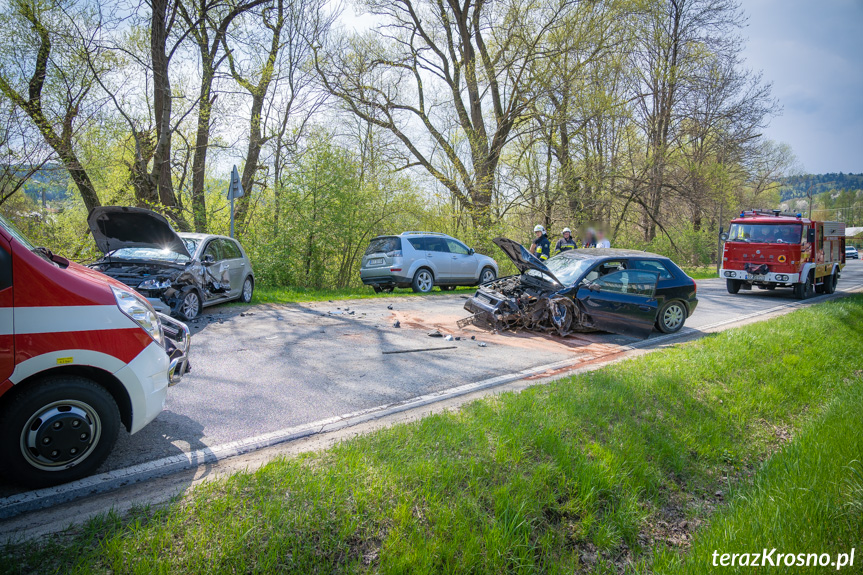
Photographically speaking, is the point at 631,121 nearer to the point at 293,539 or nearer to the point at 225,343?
the point at 225,343

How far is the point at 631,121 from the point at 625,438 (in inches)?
951

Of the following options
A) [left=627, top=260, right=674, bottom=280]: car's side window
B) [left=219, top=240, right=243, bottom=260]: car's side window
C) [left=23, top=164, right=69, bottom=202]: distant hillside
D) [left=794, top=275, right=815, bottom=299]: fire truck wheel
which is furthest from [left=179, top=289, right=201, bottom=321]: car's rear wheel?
[left=794, top=275, right=815, bottom=299]: fire truck wheel

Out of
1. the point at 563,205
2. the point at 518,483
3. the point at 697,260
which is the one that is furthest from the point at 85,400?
the point at 697,260

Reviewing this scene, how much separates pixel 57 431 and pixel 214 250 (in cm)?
762

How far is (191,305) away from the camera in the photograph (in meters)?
8.55

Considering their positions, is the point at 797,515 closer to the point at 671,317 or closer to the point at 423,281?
the point at 671,317

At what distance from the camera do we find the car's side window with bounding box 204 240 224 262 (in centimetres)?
969

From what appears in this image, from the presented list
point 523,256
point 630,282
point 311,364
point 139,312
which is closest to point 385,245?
point 523,256

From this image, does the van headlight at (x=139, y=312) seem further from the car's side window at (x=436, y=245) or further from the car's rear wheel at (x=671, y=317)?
the car's side window at (x=436, y=245)

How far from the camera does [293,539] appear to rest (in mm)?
2441

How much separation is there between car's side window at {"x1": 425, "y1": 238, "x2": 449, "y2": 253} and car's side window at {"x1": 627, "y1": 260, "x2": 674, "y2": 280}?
707 centimetres

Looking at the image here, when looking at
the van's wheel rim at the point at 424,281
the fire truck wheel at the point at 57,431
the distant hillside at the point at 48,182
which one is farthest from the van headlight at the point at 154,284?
the van's wheel rim at the point at 424,281

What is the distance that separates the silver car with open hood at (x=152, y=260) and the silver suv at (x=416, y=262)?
5.75 meters

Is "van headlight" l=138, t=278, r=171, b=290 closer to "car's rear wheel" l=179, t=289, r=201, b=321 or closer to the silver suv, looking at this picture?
"car's rear wheel" l=179, t=289, r=201, b=321
